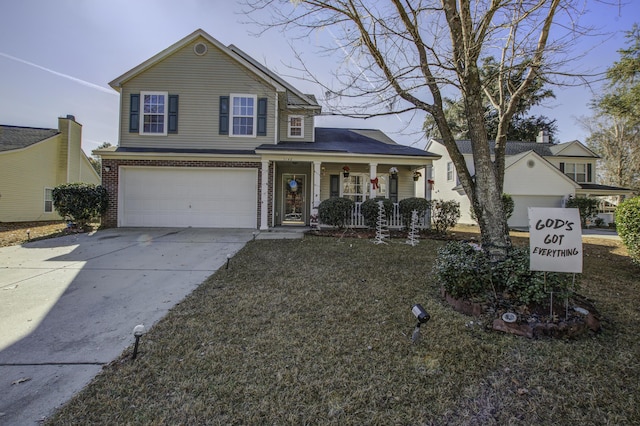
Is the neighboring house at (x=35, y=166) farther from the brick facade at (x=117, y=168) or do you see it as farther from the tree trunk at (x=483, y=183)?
the tree trunk at (x=483, y=183)

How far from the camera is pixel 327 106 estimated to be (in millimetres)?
4789

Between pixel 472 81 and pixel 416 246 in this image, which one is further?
pixel 416 246

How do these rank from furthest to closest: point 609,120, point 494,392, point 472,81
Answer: point 609,120, point 472,81, point 494,392

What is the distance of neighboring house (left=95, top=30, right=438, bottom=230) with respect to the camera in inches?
420

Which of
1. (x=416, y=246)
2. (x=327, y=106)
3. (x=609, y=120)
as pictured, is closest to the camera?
(x=327, y=106)

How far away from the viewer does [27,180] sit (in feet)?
46.9

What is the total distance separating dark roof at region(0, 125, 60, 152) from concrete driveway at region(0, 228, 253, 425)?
10.1 metres

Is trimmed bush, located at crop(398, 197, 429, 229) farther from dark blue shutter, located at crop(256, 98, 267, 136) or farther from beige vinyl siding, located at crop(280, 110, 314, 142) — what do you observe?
dark blue shutter, located at crop(256, 98, 267, 136)

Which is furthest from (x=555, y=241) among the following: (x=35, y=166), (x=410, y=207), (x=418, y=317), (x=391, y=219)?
(x=35, y=166)

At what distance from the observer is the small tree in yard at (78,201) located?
32.1ft

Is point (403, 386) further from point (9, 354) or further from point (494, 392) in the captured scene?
point (9, 354)

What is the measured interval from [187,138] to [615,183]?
1377 inches

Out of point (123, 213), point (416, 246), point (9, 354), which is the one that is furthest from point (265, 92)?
point (9, 354)

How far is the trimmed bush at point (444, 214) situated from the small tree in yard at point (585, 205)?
12.8 m
